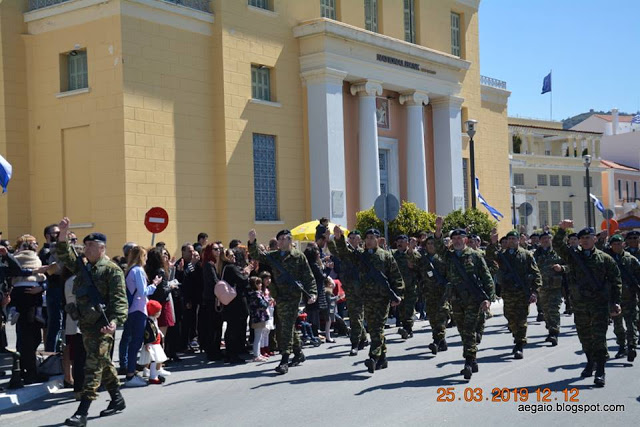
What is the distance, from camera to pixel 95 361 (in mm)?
8891

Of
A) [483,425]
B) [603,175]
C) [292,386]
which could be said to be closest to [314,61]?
[292,386]

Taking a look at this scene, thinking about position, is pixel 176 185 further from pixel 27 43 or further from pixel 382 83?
pixel 382 83

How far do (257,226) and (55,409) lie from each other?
756 inches

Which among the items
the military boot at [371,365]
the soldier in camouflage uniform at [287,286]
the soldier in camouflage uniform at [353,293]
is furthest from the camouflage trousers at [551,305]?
the soldier in camouflage uniform at [287,286]

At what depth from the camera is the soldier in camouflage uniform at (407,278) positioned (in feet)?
53.3

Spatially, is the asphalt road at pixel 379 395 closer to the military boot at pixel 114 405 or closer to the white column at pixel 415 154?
the military boot at pixel 114 405

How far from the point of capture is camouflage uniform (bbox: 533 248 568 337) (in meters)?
15.1

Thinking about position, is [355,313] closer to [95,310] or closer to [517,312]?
[517,312]

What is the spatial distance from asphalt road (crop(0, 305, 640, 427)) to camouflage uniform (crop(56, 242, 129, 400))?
59cm

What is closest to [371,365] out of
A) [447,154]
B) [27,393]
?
[27,393]

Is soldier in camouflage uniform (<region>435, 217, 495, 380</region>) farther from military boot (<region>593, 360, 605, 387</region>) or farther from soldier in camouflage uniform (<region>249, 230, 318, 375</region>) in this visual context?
soldier in camouflage uniform (<region>249, 230, 318, 375</region>)

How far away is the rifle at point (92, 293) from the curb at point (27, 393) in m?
2.25

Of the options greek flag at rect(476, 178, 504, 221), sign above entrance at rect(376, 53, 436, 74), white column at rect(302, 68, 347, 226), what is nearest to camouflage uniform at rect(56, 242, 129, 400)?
white column at rect(302, 68, 347, 226)

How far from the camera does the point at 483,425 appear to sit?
329 inches
